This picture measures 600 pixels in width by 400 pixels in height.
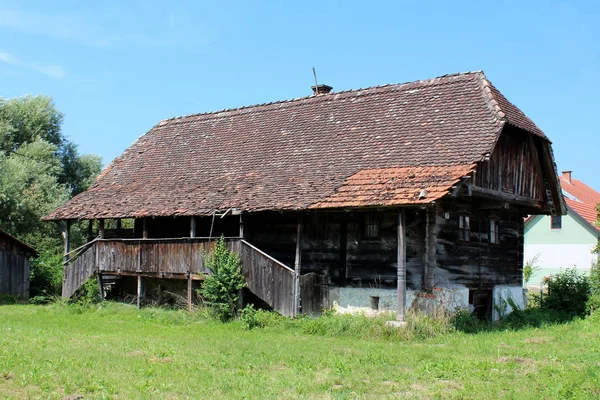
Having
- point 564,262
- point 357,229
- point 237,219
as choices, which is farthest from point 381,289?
point 564,262

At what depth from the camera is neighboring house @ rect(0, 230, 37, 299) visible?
2712 cm

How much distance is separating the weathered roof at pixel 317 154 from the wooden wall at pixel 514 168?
693 millimetres

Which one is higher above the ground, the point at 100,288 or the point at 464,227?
the point at 464,227

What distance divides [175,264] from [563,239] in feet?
79.6

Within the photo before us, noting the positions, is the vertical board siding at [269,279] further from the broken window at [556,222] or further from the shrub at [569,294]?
the broken window at [556,222]

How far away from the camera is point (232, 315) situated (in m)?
19.4

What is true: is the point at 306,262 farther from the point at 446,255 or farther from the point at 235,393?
the point at 235,393

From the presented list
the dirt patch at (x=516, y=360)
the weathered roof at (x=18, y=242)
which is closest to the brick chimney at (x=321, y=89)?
the weathered roof at (x=18, y=242)

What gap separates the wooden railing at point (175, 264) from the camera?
18797 mm

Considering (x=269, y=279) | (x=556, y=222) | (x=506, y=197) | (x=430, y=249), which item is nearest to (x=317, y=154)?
(x=269, y=279)

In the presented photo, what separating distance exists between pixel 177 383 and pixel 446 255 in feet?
32.5

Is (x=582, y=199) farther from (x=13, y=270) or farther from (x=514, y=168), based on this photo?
(x=13, y=270)

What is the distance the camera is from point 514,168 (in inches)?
812

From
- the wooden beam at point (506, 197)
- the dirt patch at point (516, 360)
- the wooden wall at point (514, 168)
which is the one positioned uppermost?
the wooden wall at point (514, 168)
